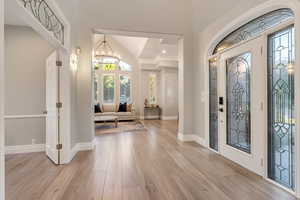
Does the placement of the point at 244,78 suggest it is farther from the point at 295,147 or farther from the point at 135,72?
the point at 135,72

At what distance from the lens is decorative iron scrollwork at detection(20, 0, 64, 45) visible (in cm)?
192

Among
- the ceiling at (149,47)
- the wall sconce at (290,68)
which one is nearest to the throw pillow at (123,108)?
the ceiling at (149,47)

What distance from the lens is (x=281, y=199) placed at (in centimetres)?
196

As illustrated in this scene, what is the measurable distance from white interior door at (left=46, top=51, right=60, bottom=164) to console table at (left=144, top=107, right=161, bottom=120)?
649cm

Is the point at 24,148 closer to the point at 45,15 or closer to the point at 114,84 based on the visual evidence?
the point at 45,15

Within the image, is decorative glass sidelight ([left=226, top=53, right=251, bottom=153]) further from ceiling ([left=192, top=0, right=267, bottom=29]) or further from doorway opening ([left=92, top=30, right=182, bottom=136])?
doorway opening ([left=92, top=30, right=182, bottom=136])

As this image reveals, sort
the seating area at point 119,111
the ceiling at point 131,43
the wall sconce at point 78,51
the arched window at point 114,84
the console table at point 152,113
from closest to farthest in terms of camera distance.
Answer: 1. the wall sconce at point 78,51
2. the ceiling at point 131,43
3. the seating area at point 119,111
4. the arched window at point 114,84
5. the console table at point 152,113

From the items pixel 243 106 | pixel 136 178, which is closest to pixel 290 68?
pixel 243 106

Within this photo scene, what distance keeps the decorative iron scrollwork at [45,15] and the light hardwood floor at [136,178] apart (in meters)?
2.31

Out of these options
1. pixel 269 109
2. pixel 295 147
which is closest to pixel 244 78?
pixel 269 109

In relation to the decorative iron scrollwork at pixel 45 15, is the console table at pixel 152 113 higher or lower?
lower

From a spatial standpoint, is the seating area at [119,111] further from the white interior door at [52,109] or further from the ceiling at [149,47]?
the white interior door at [52,109]

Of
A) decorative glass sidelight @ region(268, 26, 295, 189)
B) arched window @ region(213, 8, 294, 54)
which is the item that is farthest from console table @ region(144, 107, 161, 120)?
decorative glass sidelight @ region(268, 26, 295, 189)

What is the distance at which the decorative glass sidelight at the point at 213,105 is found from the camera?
3.78 m
